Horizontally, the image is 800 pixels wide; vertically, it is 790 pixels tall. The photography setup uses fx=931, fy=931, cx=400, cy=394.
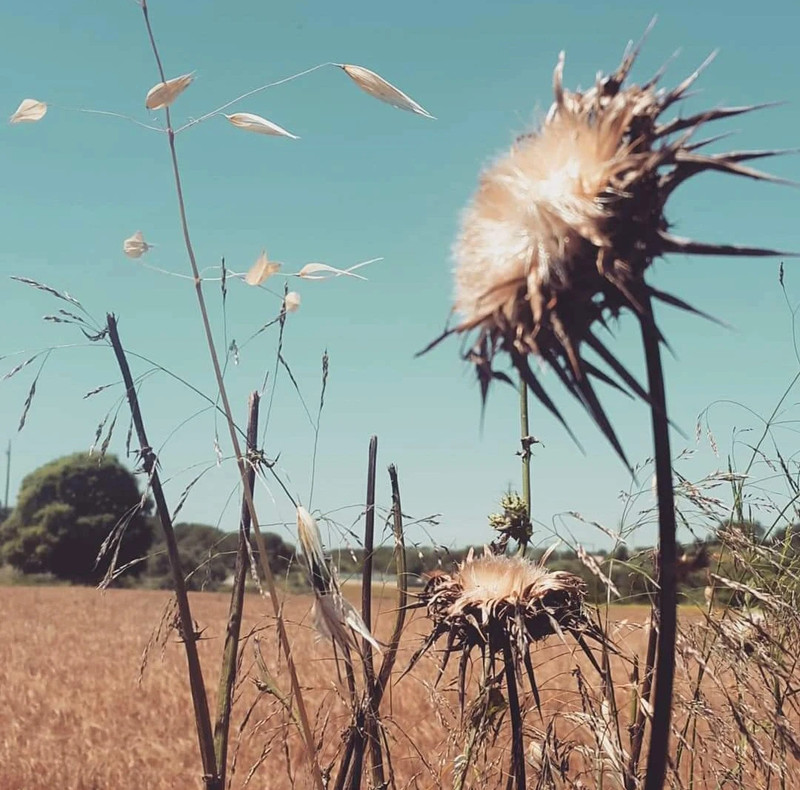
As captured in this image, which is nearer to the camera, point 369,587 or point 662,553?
point 662,553

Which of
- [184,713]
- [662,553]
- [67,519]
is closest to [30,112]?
[662,553]

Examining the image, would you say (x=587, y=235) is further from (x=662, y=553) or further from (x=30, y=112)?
(x=30, y=112)

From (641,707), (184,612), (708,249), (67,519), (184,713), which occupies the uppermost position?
(67,519)

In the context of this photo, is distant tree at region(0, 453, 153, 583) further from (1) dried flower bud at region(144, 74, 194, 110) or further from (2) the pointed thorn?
(2) the pointed thorn

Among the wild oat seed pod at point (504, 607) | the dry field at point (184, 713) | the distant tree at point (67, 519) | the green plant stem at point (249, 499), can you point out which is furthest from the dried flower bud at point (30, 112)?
the distant tree at point (67, 519)

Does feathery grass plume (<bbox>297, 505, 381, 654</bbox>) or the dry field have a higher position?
feathery grass plume (<bbox>297, 505, 381, 654</bbox>)

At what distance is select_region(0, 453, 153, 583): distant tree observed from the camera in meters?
45.0

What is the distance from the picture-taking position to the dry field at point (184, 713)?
57.9 inches

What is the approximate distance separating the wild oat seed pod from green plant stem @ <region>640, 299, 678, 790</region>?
1.36 ft

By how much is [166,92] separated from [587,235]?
1.89 feet

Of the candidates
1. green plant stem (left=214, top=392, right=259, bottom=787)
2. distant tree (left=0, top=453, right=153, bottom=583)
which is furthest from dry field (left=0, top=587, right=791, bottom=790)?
distant tree (left=0, top=453, right=153, bottom=583)

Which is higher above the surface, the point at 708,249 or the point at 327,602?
the point at 708,249

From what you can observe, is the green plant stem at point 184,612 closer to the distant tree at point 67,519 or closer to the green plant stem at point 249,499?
the green plant stem at point 249,499

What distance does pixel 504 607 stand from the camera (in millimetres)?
1260
